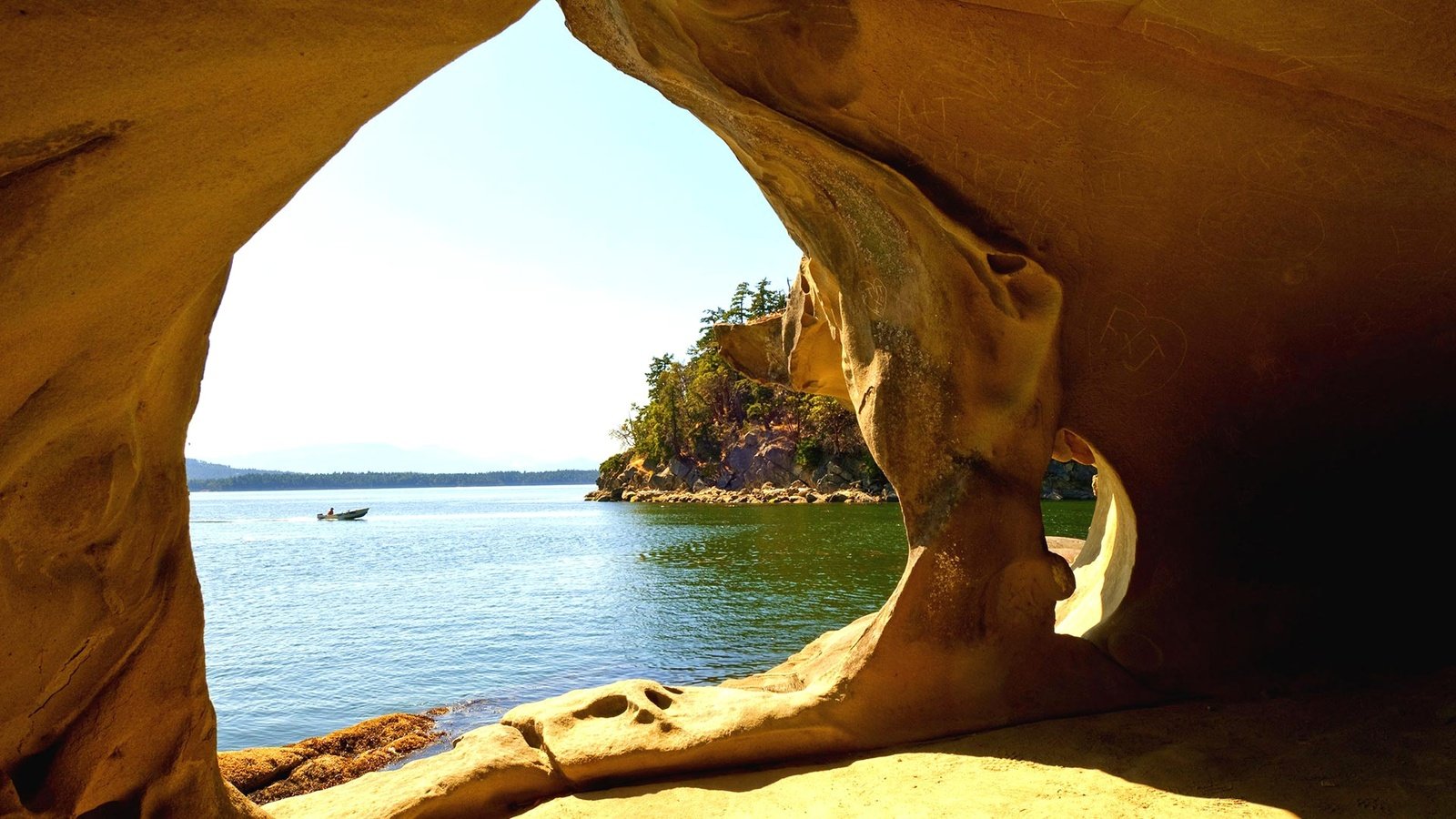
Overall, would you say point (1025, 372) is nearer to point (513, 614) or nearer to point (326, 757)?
point (326, 757)

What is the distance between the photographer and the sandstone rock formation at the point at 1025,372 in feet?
9.46

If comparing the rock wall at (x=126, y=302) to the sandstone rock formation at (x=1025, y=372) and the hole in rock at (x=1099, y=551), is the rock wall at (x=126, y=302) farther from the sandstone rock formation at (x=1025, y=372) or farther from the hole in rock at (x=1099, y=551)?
the hole in rock at (x=1099, y=551)

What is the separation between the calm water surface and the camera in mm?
10336

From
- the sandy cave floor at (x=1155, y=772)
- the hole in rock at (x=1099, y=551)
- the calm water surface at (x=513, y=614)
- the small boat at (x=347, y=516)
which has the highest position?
the hole in rock at (x=1099, y=551)

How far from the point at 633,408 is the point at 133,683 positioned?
203 feet

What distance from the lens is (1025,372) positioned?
4008 mm

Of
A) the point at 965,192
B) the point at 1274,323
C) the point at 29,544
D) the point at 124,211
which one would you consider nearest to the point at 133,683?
the point at 29,544

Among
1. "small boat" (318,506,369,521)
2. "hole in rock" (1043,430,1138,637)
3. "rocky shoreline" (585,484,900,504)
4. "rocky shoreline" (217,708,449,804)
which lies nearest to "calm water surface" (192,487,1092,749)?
"rocky shoreline" (217,708,449,804)

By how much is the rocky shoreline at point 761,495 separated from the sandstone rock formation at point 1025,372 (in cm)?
3098

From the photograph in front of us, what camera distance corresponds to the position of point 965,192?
164 inches

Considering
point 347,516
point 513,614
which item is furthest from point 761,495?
point 513,614

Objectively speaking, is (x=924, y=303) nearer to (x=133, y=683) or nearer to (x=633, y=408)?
(x=133, y=683)

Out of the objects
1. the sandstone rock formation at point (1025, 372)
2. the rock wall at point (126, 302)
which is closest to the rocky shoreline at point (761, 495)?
the sandstone rock formation at point (1025, 372)

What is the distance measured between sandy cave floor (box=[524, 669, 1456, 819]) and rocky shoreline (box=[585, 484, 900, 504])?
31.6m
